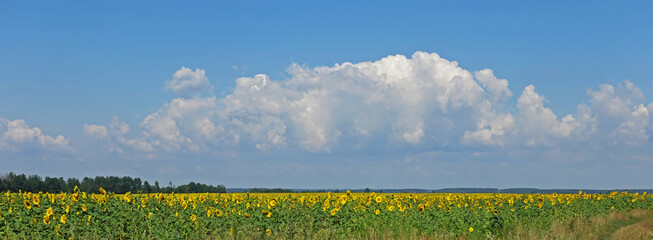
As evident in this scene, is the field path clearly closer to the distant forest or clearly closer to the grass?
the grass

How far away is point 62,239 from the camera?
1419cm

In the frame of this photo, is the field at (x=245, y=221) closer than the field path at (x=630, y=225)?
Yes

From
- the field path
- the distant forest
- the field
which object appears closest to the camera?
the field

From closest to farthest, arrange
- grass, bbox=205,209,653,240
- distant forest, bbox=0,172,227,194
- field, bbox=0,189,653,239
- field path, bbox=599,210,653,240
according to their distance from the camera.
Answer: field, bbox=0,189,653,239, grass, bbox=205,209,653,240, field path, bbox=599,210,653,240, distant forest, bbox=0,172,227,194

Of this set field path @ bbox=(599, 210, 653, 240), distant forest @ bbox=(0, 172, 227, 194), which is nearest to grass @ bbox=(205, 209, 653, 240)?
field path @ bbox=(599, 210, 653, 240)

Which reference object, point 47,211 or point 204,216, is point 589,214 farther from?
point 47,211

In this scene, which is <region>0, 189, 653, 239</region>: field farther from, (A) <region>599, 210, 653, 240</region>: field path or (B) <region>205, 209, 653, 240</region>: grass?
(A) <region>599, 210, 653, 240</region>: field path

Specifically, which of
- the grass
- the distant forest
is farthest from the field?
the distant forest

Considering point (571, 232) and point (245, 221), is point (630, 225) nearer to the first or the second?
point (571, 232)

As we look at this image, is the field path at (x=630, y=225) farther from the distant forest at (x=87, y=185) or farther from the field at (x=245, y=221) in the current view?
the distant forest at (x=87, y=185)

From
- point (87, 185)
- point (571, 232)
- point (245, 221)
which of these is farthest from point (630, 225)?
point (87, 185)

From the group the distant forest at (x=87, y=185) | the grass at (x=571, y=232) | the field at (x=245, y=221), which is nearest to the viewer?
the field at (x=245, y=221)

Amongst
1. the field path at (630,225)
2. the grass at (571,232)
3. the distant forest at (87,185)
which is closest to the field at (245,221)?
the grass at (571,232)

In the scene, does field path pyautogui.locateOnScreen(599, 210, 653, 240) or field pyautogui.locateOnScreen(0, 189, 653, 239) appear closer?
field pyautogui.locateOnScreen(0, 189, 653, 239)
